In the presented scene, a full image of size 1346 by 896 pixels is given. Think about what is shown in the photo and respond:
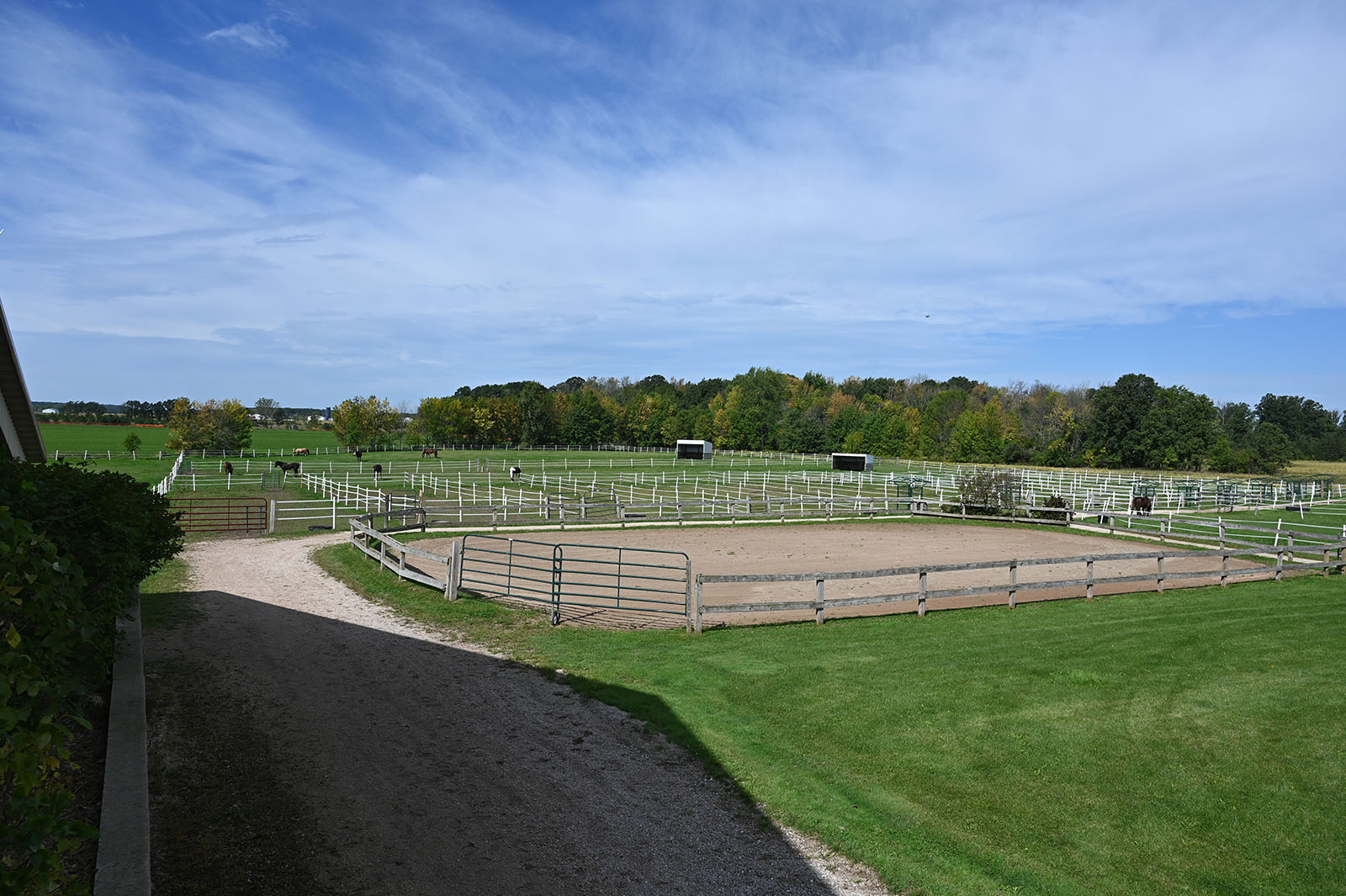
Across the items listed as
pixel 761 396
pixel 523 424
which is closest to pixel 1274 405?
pixel 761 396

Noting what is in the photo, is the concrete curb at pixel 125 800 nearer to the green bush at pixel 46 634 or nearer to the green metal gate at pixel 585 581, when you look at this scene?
the green bush at pixel 46 634

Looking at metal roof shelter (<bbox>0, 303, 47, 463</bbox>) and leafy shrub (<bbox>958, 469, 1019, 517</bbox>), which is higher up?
metal roof shelter (<bbox>0, 303, 47, 463</bbox>)

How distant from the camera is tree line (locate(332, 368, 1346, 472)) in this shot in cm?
8844

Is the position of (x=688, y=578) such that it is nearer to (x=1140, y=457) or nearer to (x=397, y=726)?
(x=397, y=726)

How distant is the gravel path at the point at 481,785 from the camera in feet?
18.7

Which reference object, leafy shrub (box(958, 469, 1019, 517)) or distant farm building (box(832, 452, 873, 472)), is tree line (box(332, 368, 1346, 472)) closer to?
distant farm building (box(832, 452, 873, 472))

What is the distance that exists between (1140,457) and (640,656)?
96.8m

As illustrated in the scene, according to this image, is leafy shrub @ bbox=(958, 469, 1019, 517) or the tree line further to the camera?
the tree line

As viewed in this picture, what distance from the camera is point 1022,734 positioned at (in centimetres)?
874

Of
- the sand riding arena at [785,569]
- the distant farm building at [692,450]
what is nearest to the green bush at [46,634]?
the sand riding arena at [785,569]

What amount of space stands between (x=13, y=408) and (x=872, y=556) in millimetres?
20487

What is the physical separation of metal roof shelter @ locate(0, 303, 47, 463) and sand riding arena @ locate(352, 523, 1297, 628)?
691 centimetres

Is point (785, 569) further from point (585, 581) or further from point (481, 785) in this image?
point (481, 785)

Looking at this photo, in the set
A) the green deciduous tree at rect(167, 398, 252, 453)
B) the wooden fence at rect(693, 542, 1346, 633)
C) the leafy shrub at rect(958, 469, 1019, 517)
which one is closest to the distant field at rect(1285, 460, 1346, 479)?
the leafy shrub at rect(958, 469, 1019, 517)
